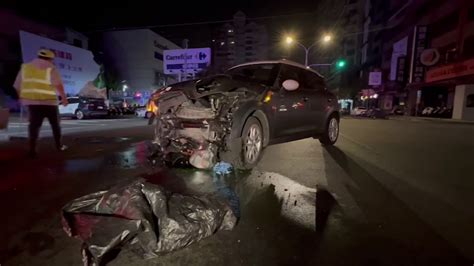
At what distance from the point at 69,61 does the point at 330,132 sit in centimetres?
3160

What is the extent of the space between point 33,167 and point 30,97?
1.63 m

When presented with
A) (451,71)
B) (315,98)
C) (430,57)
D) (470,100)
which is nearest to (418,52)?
(430,57)

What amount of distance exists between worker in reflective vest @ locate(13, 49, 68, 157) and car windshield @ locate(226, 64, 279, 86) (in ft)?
12.2

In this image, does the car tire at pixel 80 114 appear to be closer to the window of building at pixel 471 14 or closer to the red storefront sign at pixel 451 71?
the red storefront sign at pixel 451 71

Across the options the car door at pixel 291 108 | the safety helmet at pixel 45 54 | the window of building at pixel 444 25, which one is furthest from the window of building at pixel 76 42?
the window of building at pixel 444 25

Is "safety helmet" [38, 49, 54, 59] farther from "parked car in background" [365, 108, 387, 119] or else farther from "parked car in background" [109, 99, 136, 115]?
"parked car in background" [365, 108, 387, 119]

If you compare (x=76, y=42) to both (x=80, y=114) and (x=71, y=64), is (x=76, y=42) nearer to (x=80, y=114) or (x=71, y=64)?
(x=71, y=64)

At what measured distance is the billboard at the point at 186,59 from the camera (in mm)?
31661

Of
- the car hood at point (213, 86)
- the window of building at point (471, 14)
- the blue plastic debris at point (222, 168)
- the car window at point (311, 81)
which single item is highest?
the window of building at point (471, 14)

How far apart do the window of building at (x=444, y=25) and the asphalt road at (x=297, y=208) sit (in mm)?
31277

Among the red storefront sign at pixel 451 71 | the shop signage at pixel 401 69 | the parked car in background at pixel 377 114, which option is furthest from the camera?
the shop signage at pixel 401 69

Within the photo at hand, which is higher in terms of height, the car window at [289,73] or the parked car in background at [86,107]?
the car window at [289,73]

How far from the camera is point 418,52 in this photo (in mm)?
32125

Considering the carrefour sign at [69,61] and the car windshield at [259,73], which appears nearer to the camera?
the car windshield at [259,73]
